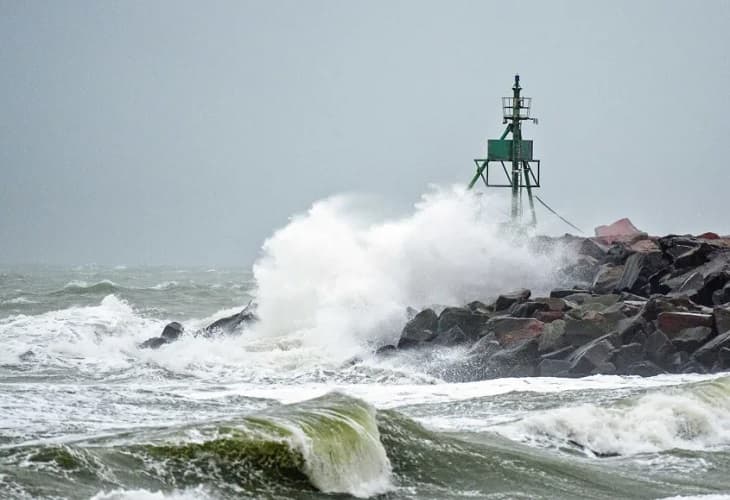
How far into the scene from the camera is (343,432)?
27.8 ft

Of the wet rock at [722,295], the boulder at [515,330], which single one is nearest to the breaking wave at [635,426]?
the boulder at [515,330]

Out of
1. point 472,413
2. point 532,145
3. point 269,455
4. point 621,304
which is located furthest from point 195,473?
point 532,145

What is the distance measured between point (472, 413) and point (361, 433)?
3.22m

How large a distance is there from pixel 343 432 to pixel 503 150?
65.4 ft

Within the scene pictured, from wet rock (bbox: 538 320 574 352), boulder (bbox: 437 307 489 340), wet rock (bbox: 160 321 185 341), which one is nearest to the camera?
wet rock (bbox: 538 320 574 352)

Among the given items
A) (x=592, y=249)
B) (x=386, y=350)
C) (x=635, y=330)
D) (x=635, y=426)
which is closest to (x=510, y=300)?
(x=386, y=350)

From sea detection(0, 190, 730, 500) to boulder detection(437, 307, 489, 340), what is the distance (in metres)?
0.82

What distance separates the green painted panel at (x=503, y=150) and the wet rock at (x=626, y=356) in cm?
1382

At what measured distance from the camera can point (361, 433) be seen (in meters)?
8.63

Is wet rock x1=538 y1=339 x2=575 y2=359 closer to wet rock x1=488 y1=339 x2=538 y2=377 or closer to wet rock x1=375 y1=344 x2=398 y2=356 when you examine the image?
wet rock x1=488 y1=339 x2=538 y2=377

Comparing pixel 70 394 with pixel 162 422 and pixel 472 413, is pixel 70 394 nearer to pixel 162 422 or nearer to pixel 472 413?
pixel 162 422

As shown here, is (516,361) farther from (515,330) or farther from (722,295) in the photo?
(722,295)

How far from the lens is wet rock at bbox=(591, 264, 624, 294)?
64.7 feet

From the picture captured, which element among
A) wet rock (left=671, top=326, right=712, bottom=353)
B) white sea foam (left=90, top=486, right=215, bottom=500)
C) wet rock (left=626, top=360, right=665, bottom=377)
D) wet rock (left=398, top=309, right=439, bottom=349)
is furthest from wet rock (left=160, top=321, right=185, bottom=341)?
white sea foam (left=90, top=486, right=215, bottom=500)
